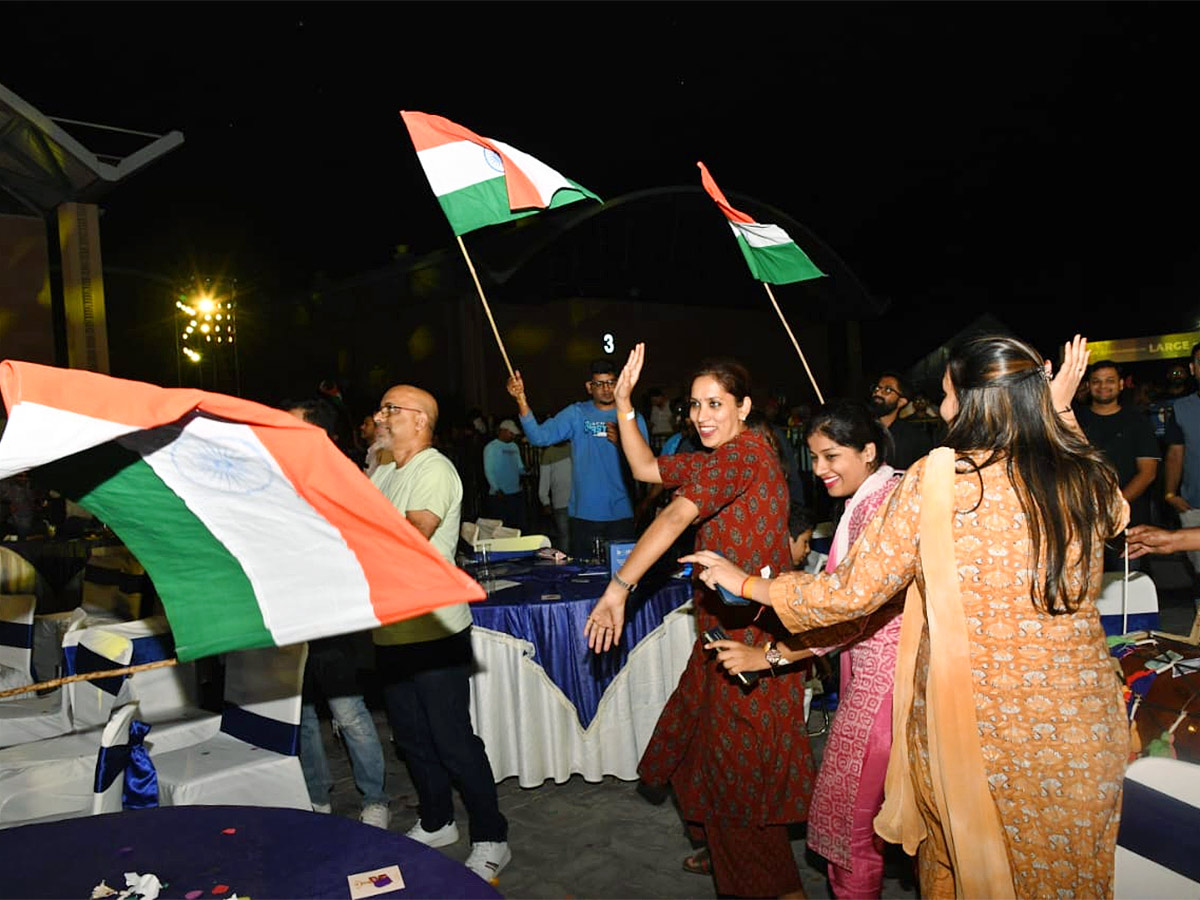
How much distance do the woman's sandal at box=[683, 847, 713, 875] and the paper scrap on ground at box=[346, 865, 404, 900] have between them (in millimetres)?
1922

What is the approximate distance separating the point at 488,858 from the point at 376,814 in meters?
0.76

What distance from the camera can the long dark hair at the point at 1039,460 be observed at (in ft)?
5.96

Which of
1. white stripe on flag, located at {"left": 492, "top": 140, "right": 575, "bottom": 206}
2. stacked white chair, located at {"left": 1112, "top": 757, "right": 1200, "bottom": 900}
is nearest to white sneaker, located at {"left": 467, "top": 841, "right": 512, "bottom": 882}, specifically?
stacked white chair, located at {"left": 1112, "top": 757, "right": 1200, "bottom": 900}

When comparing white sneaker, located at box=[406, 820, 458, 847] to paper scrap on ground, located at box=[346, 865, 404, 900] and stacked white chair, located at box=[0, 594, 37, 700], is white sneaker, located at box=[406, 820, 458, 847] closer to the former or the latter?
paper scrap on ground, located at box=[346, 865, 404, 900]

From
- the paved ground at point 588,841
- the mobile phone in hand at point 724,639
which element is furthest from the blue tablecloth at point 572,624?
the mobile phone in hand at point 724,639

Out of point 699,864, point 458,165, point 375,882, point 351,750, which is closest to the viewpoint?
point 375,882

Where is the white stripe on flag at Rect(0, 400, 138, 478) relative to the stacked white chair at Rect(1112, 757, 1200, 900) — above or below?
above

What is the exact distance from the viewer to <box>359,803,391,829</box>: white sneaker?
388cm

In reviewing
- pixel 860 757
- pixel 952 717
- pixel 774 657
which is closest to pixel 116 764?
pixel 774 657

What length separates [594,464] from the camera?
5867 millimetres

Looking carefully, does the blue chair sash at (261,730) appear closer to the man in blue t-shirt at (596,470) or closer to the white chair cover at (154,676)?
the white chair cover at (154,676)

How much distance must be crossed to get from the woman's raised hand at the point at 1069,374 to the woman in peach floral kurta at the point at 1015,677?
66cm

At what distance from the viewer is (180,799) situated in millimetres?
3223

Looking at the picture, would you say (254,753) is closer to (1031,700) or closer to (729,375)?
(729,375)
